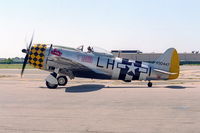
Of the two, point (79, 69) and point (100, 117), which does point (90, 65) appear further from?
point (100, 117)

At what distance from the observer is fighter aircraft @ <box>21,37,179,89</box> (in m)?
15.7

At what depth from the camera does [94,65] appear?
16.0 metres

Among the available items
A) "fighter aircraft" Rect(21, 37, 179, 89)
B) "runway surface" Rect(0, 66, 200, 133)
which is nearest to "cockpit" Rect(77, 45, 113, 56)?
"fighter aircraft" Rect(21, 37, 179, 89)

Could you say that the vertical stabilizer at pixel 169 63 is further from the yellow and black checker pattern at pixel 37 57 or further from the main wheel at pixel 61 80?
the yellow and black checker pattern at pixel 37 57

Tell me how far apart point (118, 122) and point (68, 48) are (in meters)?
10.8

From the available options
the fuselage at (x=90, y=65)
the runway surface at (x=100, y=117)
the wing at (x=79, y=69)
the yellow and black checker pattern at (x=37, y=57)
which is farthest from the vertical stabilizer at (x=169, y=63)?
the yellow and black checker pattern at (x=37, y=57)

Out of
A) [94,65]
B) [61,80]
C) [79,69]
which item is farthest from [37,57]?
[94,65]

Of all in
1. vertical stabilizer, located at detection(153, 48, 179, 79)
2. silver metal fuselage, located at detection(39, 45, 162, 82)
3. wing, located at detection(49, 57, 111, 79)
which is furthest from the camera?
vertical stabilizer, located at detection(153, 48, 179, 79)

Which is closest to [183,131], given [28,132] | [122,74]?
[28,132]

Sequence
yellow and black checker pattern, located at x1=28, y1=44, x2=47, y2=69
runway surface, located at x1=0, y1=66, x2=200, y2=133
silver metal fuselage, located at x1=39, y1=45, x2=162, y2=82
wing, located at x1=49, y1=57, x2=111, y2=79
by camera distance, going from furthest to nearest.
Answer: silver metal fuselage, located at x1=39, y1=45, x2=162, y2=82 → yellow and black checker pattern, located at x1=28, y1=44, x2=47, y2=69 → wing, located at x1=49, y1=57, x2=111, y2=79 → runway surface, located at x1=0, y1=66, x2=200, y2=133

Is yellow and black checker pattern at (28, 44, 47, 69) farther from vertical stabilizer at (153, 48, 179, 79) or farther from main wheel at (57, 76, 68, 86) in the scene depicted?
vertical stabilizer at (153, 48, 179, 79)

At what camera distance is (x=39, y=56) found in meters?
15.7

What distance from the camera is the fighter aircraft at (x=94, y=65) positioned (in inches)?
617

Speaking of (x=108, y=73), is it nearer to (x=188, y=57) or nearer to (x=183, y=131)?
(x=183, y=131)
